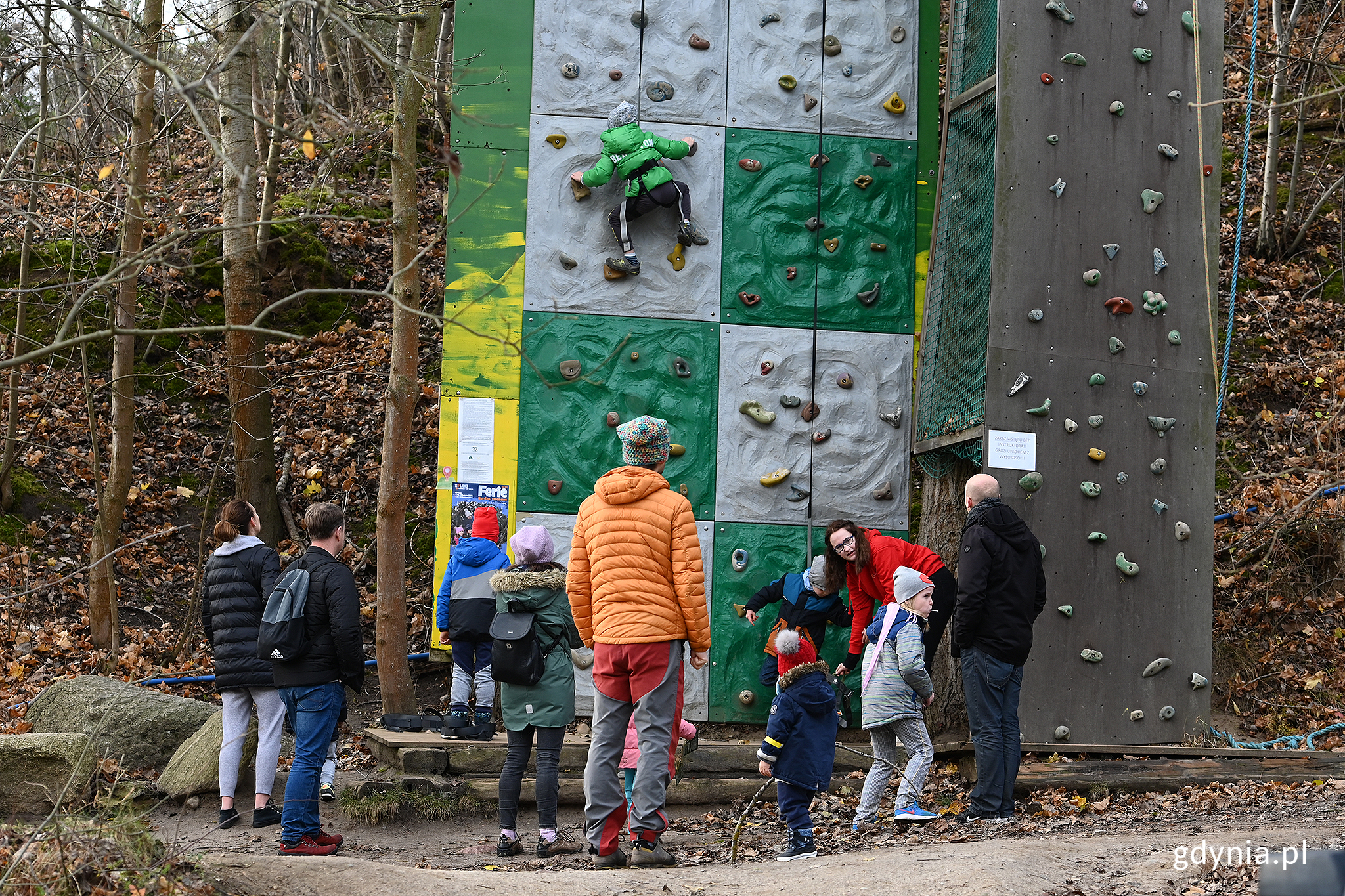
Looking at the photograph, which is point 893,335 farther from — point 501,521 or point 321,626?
point 321,626

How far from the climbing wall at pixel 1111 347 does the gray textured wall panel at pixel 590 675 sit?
2346 mm

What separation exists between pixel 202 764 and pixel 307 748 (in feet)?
4.97

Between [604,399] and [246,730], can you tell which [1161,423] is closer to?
[604,399]

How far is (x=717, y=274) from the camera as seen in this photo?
30.6 ft

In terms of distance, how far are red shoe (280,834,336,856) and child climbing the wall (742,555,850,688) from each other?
10.9 feet

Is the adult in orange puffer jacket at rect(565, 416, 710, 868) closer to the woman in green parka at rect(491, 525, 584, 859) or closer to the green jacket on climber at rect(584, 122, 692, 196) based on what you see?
the woman in green parka at rect(491, 525, 584, 859)

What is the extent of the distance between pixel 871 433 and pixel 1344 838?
465 cm

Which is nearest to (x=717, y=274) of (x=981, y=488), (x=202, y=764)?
(x=981, y=488)

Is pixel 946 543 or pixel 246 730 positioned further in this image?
pixel 946 543

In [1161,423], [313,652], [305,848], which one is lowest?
[305,848]

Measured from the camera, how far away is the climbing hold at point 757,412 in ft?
30.2

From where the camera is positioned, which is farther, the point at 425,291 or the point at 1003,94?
the point at 425,291

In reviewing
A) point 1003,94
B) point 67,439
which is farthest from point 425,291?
point 1003,94

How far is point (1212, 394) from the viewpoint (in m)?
8.44
